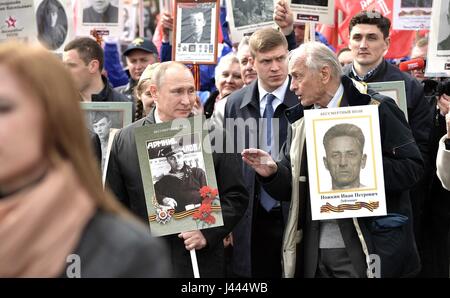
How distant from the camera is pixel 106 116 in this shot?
24.4ft

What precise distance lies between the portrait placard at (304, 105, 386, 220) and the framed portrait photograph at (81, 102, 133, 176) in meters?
1.75

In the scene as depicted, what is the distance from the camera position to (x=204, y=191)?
6387 mm

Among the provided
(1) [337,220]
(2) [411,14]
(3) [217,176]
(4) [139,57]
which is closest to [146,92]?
(3) [217,176]

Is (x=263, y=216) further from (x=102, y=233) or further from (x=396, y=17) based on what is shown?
(x=102, y=233)

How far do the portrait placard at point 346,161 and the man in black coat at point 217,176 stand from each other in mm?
656

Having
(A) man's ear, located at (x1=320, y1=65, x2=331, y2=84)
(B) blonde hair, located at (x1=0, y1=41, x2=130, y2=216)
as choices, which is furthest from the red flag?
(B) blonde hair, located at (x1=0, y1=41, x2=130, y2=216)

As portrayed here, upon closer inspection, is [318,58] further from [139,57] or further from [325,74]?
[139,57]

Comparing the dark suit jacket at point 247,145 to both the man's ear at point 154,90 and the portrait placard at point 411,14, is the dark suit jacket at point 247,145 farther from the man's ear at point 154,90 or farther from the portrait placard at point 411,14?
the portrait placard at point 411,14

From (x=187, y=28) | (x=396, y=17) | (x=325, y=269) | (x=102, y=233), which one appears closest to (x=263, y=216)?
(x=325, y=269)

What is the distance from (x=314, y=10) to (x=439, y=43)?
146 centimetres

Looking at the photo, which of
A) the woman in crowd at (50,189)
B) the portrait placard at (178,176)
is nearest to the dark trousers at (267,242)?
the portrait placard at (178,176)

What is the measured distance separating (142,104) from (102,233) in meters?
5.50

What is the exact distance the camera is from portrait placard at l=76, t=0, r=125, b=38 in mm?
10367

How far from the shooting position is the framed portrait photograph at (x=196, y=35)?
881 centimetres
